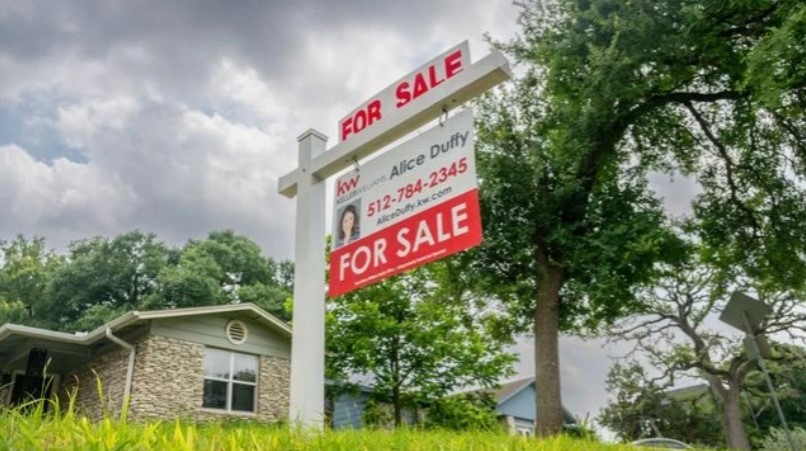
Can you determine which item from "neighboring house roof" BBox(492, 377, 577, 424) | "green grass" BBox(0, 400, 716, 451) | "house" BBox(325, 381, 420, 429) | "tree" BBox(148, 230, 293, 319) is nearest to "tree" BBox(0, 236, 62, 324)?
"tree" BBox(148, 230, 293, 319)

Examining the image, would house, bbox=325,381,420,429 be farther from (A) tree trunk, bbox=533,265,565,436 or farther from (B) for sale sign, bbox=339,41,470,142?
(B) for sale sign, bbox=339,41,470,142

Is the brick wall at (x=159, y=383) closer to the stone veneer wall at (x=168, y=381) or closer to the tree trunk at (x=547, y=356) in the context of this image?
the stone veneer wall at (x=168, y=381)

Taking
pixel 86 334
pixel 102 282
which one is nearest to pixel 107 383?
→ pixel 86 334

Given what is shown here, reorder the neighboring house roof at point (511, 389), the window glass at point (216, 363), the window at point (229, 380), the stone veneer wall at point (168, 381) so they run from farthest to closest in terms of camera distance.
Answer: the neighboring house roof at point (511, 389) → the window glass at point (216, 363) → the window at point (229, 380) → the stone veneer wall at point (168, 381)

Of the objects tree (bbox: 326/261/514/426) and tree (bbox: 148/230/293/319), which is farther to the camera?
tree (bbox: 148/230/293/319)

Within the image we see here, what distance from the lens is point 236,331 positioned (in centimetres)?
1669

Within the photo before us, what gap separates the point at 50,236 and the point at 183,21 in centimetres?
3602

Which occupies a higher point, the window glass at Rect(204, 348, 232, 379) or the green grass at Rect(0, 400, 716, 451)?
the window glass at Rect(204, 348, 232, 379)

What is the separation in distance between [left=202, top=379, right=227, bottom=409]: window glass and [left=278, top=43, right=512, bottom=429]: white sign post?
36.6ft

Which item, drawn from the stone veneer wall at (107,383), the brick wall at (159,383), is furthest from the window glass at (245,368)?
the stone veneer wall at (107,383)

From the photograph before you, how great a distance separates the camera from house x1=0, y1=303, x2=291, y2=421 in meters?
14.7

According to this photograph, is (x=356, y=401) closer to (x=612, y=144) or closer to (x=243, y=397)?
(x=243, y=397)

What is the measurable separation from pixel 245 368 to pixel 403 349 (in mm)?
4025

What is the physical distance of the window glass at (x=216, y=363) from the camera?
15.9 meters
